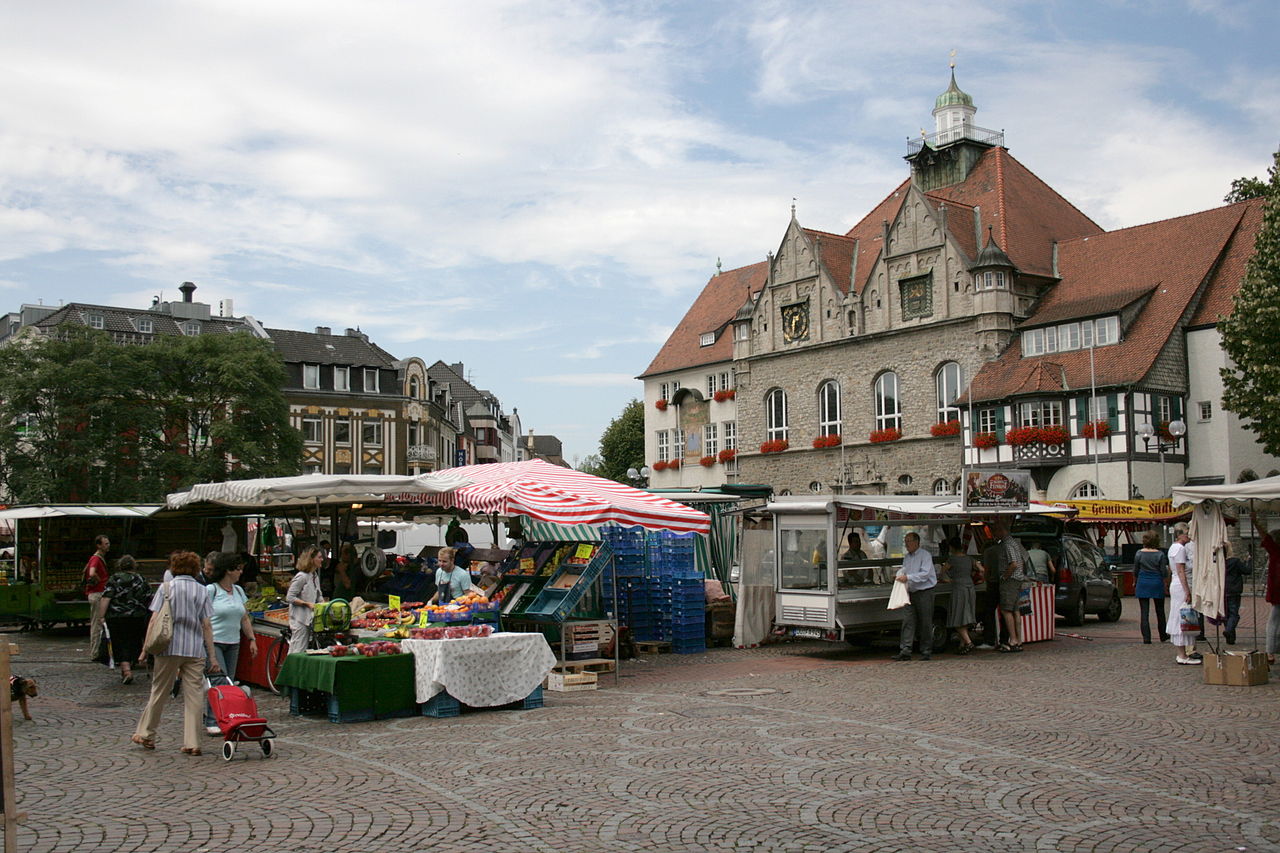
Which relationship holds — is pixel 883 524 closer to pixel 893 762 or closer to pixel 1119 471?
pixel 893 762

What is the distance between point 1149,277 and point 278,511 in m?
36.5

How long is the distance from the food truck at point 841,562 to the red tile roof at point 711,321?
45338mm

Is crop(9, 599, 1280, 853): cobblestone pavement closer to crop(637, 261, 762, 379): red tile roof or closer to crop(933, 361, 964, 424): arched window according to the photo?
crop(933, 361, 964, 424): arched window

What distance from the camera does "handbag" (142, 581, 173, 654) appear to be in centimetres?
905

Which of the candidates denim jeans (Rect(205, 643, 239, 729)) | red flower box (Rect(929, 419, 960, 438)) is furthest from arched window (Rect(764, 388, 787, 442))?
denim jeans (Rect(205, 643, 239, 729))

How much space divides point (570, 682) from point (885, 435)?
38958 mm

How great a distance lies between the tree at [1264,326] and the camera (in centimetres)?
2991

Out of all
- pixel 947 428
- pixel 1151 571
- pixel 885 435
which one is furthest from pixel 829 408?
pixel 1151 571

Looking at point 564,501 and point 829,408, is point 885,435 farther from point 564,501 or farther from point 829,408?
point 564,501

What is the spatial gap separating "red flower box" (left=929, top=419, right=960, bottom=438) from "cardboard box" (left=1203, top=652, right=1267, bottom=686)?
115 feet

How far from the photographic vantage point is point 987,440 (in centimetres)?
4481

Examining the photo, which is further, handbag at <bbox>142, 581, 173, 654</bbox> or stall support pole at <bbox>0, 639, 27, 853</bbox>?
handbag at <bbox>142, 581, 173, 654</bbox>

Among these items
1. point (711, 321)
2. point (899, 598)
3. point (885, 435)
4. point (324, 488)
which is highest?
point (711, 321)

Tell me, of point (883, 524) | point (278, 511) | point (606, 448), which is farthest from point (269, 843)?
point (606, 448)
